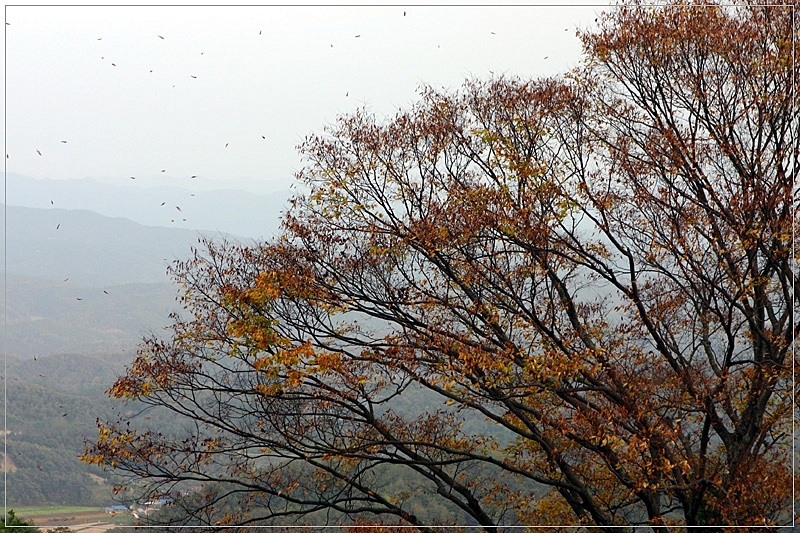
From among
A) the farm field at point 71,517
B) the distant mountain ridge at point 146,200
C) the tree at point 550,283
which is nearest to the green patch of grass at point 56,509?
the farm field at point 71,517

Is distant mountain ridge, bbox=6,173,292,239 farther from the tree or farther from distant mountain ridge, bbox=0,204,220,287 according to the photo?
the tree

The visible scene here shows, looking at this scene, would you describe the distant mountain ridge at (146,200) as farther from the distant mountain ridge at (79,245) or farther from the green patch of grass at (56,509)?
the green patch of grass at (56,509)

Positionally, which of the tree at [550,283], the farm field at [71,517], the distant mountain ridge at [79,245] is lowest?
the farm field at [71,517]

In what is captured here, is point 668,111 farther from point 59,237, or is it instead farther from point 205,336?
point 59,237

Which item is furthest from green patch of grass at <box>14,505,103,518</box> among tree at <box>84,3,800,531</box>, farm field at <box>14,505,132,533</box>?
tree at <box>84,3,800,531</box>

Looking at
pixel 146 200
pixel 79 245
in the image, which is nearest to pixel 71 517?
pixel 146 200

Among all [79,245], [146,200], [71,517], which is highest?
A: [146,200]

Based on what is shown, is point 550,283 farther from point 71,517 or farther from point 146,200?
point 146,200
